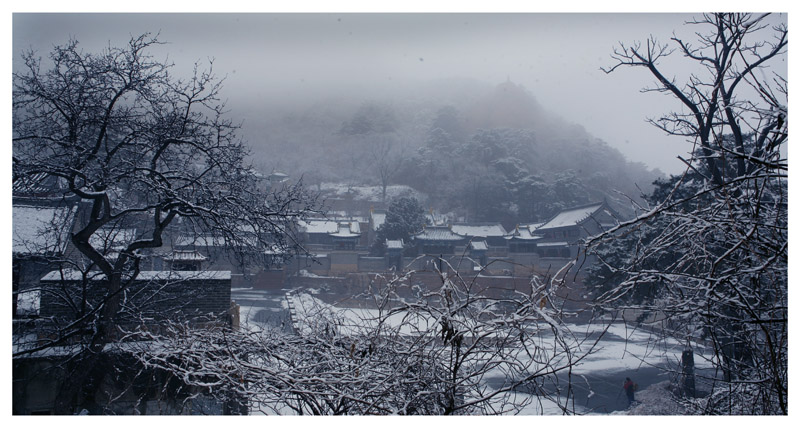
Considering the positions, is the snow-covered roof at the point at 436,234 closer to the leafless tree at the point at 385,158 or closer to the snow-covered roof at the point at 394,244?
the snow-covered roof at the point at 394,244

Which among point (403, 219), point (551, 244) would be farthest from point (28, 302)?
point (551, 244)

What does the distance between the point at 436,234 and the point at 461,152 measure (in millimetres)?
895

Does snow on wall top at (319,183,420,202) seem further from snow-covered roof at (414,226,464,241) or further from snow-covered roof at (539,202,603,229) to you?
snow-covered roof at (539,202,603,229)

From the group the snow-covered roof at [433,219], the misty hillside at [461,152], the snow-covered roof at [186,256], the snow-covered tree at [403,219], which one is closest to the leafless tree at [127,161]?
the snow-covered roof at [186,256]

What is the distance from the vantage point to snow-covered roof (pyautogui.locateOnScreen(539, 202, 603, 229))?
427cm

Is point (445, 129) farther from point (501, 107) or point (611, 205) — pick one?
Result: point (611, 205)

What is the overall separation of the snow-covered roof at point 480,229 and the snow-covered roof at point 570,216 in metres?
0.43

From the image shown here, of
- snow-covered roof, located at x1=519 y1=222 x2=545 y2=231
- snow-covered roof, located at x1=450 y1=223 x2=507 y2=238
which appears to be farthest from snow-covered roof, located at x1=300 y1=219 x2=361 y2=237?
snow-covered roof, located at x1=519 y1=222 x2=545 y2=231

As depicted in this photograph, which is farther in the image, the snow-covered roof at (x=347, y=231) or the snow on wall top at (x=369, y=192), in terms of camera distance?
the snow-covered roof at (x=347, y=231)

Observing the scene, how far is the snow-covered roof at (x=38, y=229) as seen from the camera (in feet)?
9.12

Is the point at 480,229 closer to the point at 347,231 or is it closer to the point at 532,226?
the point at 532,226

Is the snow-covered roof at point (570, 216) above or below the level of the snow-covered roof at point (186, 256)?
above

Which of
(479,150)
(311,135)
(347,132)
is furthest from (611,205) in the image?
(311,135)

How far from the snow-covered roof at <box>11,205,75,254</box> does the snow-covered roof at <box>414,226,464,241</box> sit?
2.73 m
